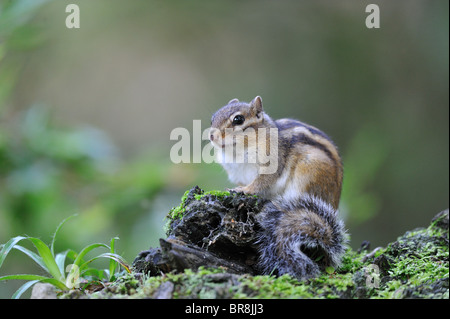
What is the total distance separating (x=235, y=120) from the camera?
354 centimetres

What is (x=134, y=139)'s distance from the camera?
831cm

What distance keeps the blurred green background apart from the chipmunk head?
112 cm

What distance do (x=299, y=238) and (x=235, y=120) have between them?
133 cm

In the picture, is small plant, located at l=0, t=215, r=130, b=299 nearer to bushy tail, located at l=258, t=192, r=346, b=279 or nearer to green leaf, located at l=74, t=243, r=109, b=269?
green leaf, located at l=74, t=243, r=109, b=269

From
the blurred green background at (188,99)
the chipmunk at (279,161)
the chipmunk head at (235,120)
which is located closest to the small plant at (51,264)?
the chipmunk at (279,161)

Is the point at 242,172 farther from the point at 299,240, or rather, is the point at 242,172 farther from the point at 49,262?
Answer: the point at 49,262

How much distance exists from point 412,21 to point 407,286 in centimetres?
592

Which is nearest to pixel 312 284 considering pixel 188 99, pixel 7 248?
pixel 7 248

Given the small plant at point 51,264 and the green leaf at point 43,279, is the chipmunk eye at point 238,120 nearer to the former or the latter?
the small plant at point 51,264

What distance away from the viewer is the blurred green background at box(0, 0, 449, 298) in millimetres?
4363

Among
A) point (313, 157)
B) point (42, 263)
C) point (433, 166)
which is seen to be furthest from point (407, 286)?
point (433, 166)

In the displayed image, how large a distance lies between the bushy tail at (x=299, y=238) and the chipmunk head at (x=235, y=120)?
95cm

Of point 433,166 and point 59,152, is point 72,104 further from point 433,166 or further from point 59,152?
point 433,166

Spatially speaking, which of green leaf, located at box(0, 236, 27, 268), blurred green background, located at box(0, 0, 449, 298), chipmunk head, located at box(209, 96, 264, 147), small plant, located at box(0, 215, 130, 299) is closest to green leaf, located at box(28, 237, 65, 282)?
small plant, located at box(0, 215, 130, 299)
